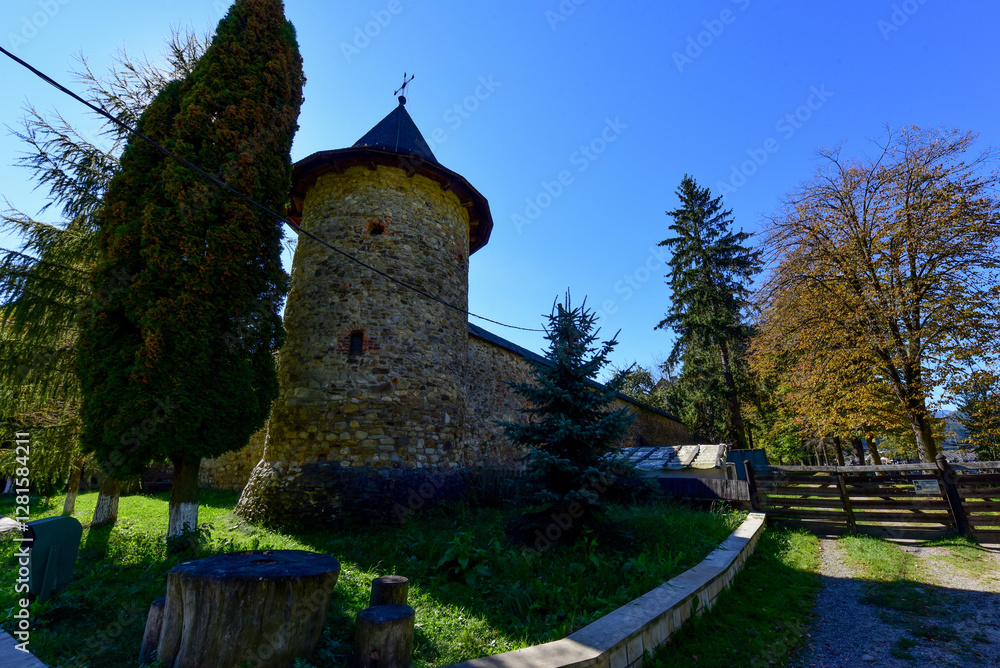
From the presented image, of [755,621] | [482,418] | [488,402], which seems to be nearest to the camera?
[755,621]

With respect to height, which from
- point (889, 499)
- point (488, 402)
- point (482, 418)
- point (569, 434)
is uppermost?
point (488, 402)

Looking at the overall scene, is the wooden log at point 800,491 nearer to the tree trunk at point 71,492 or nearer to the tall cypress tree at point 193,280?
the tall cypress tree at point 193,280

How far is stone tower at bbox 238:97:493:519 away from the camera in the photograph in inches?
287

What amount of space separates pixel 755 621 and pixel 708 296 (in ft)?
52.7

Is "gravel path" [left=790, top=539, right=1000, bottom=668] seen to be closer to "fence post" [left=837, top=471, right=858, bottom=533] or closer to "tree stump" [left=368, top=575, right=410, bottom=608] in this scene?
"fence post" [left=837, top=471, right=858, bottom=533]

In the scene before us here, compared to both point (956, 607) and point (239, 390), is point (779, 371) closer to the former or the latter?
point (956, 607)

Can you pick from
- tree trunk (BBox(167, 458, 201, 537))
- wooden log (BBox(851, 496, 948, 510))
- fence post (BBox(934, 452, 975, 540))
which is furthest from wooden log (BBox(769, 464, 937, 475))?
tree trunk (BBox(167, 458, 201, 537))

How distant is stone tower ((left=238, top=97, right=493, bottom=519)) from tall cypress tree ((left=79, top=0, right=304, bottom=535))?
0.96 m

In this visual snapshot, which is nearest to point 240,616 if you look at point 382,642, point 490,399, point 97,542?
point 382,642

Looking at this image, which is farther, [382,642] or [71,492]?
[71,492]

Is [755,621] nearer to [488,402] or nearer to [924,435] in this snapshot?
[488,402]

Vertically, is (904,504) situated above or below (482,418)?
below

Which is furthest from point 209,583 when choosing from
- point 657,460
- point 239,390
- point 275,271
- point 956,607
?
point 657,460

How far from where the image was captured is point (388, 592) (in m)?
3.74
